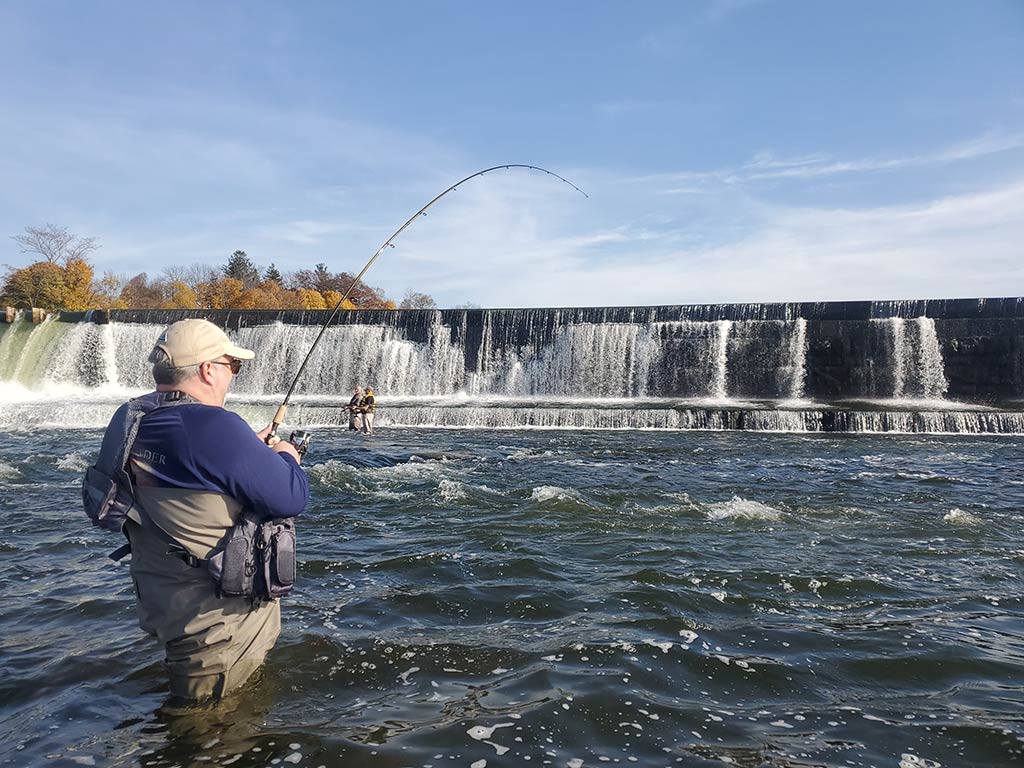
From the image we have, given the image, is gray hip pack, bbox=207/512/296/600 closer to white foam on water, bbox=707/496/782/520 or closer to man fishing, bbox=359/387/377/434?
white foam on water, bbox=707/496/782/520

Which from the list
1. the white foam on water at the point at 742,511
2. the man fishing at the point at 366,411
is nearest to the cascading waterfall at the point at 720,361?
the man fishing at the point at 366,411

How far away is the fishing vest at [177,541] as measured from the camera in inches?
123

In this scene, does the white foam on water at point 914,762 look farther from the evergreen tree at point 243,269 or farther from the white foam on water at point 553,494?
the evergreen tree at point 243,269

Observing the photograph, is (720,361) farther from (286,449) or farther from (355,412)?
(286,449)

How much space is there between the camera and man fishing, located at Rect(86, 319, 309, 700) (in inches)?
121

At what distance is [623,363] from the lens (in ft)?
95.1

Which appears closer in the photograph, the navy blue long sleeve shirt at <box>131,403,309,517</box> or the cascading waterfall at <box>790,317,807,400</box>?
the navy blue long sleeve shirt at <box>131,403,309,517</box>

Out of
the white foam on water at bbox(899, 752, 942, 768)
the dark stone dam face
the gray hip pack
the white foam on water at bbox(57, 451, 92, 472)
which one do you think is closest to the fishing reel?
the gray hip pack

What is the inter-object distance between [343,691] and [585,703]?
1.30 metres

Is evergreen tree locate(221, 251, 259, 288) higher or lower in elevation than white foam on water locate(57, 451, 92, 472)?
higher

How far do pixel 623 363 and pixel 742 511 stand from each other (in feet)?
66.5

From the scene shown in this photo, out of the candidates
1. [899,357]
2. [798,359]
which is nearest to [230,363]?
[798,359]

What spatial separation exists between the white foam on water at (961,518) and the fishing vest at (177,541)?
25.8 feet

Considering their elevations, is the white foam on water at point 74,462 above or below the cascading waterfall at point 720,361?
below
